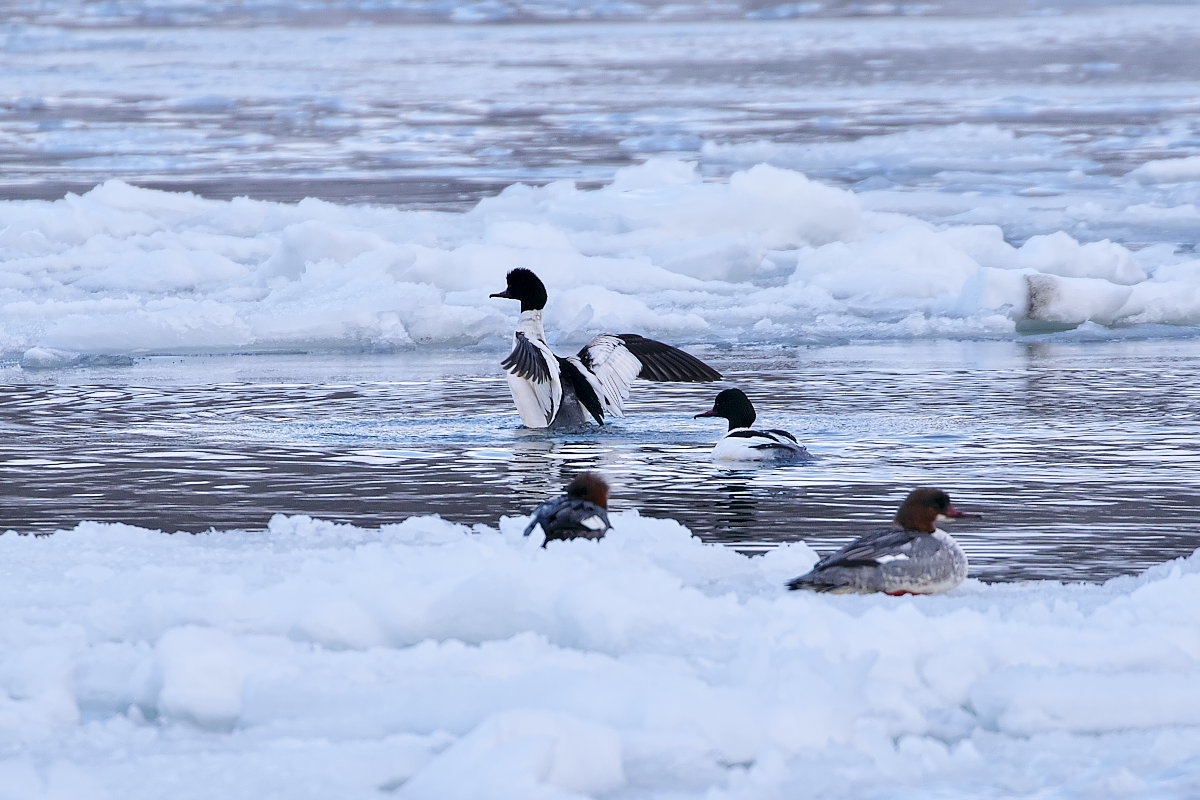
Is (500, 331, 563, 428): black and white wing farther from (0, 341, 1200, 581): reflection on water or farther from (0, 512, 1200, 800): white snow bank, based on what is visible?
(0, 512, 1200, 800): white snow bank

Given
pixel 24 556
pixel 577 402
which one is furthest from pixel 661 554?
pixel 577 402

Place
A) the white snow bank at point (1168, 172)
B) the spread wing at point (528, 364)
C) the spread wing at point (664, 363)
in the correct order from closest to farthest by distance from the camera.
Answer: the spread wing at point (528, 364)
the spread wing at point (664, 363)
the white snow bank at point (1168, 172)

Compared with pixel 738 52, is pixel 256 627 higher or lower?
lower

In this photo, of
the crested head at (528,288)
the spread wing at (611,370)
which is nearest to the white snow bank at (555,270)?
the crested head at (528,288)

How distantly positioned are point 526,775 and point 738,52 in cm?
4235

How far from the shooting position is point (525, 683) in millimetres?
4715

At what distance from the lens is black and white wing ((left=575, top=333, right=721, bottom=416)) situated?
35.0 feet

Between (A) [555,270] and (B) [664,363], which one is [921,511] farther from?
(A) [555,270]

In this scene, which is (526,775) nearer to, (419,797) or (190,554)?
(419,797)

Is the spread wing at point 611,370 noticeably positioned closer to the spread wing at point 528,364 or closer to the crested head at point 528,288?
the spread wing at point 528,364

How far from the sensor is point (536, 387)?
10.5 metres

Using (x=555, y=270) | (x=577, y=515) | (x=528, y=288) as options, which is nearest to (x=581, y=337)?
(x=555, y=270)

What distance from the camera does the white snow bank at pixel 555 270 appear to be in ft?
45.4

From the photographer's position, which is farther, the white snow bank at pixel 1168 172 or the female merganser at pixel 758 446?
the white snow bank at pixel 1168 172
